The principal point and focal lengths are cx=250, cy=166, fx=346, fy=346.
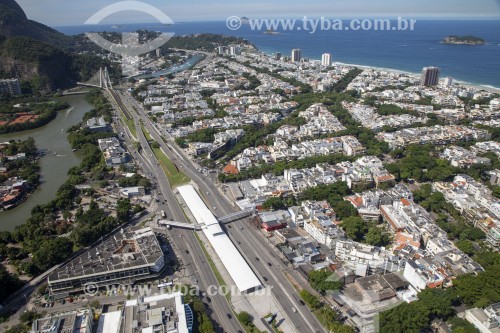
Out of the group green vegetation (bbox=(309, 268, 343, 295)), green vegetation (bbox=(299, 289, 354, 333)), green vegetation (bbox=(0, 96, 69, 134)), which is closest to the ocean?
green vegetation (bbox=(309, 268, 343, 295))

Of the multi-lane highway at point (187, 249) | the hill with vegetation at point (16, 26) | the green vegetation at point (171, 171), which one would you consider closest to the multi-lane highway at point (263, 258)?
the green vegetation at point (171, 171)

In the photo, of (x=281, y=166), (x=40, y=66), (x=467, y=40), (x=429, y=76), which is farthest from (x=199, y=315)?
(x=467, y=40)

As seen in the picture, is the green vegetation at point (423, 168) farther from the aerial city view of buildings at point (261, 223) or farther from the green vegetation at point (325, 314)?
the green vegetation at point (325, 314)

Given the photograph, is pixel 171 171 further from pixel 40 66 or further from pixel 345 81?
pixel 40 66

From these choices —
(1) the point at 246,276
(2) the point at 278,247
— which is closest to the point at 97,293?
(1) the point at 246,276

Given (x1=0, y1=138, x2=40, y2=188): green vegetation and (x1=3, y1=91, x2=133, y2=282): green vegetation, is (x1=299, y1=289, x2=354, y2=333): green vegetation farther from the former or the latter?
(x1=0, y1=138, x2=40, y2=188): green vegetation
